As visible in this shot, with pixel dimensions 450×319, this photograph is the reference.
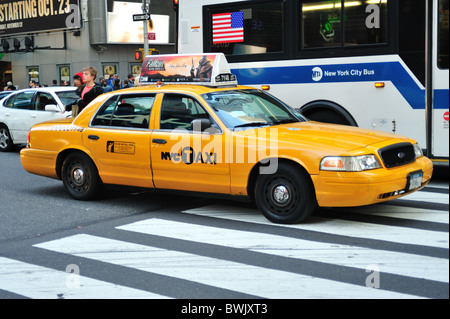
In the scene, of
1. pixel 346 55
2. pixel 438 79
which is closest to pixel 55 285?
pixel 438 79

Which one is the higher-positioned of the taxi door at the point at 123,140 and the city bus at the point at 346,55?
the city bus at the point at 346,55

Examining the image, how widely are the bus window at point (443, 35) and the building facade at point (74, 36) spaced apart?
24.8 m

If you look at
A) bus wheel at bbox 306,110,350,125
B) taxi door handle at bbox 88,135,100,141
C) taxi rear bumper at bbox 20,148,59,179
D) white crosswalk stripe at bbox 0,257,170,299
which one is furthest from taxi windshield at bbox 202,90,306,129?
white crosswalk stripe at bbox 0,257,170,299

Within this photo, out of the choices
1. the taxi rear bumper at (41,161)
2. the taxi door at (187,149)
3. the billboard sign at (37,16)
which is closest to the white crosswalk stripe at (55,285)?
the taxi door at (187,149)

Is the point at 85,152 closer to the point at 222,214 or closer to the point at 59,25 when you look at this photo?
the point at 222,214

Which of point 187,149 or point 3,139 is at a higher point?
point 187,149

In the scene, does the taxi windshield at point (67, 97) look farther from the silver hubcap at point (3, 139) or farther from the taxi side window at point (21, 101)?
the silver hubcap at point (3, 139)

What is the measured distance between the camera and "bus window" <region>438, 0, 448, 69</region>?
8945 mm

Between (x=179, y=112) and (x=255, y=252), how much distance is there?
97.9 inches

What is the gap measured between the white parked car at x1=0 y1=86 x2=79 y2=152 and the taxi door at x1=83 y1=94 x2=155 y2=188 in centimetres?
601

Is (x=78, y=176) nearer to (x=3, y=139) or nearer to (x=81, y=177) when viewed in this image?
(x=81, y=177)

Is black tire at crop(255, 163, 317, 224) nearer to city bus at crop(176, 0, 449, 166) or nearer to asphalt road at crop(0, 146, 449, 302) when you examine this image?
asphalt road at crop(0, 146, 449, 302)

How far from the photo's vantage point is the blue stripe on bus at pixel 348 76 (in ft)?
30.7

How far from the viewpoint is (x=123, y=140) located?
8.11m
